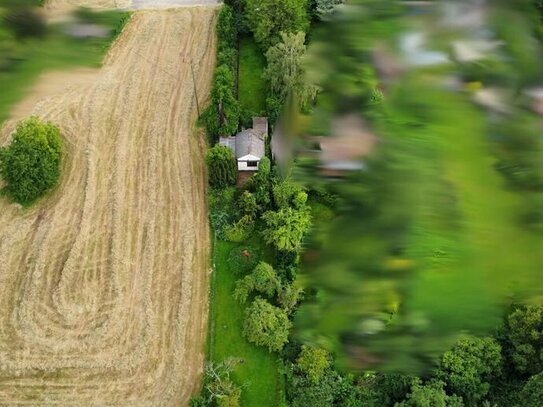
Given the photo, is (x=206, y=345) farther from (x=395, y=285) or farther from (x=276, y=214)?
(x=395, y=285)

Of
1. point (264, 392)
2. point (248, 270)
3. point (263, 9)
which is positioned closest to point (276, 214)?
point (248, 270)

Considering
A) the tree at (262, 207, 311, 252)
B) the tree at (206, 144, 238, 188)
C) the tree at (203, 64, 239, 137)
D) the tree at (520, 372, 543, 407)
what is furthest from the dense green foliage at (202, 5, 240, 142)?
the tree at (520, 372, 543, 407)

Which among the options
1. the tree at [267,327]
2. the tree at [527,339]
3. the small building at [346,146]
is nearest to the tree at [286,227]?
the tree at [267,327]

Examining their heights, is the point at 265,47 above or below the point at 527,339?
above

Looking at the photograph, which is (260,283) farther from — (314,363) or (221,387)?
(221,387)

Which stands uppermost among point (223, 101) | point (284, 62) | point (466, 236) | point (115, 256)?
point (466, 236)

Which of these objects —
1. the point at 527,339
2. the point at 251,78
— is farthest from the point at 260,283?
the point at 251,78

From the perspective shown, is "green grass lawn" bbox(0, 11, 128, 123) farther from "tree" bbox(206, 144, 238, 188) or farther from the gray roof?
the gray roof
